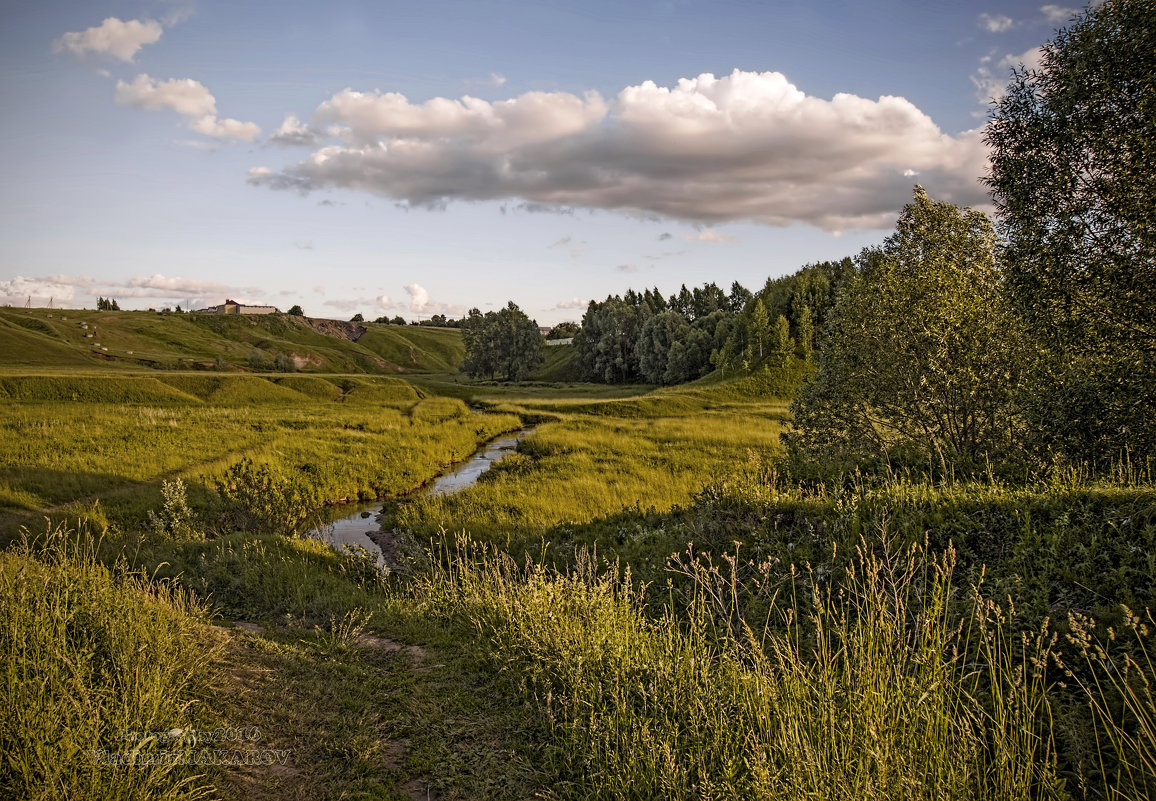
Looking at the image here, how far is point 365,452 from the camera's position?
1254 inches

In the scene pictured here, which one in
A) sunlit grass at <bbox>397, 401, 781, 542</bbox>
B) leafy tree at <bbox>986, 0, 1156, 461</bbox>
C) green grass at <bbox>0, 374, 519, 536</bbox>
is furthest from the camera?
green grass at <bbox>0, 374, 519, 536</bbox>

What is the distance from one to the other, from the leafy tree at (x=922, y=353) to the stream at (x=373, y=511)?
1452 cm

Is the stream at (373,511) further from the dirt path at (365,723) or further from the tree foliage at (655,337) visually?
the tree foliage at (655,337)

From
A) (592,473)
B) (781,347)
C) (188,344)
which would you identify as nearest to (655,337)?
(781,347)

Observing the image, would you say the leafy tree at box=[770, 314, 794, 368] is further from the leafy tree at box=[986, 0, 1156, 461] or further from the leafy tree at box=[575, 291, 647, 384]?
the leafy tree at box=[986, 0, 1156, 461]

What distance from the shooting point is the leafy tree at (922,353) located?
18125 millimetres

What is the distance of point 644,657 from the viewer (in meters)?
6.49

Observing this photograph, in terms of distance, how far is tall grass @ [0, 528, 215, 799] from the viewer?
435cm

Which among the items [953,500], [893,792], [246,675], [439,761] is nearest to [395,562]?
[246,675]

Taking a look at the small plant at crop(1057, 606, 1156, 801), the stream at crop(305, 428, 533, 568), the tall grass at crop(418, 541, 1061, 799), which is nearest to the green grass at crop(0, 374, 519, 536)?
the stream at crop(305, 428, 533, 568)

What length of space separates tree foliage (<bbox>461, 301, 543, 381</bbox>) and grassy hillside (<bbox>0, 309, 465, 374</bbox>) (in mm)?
33760

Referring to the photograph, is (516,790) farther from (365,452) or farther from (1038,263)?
(365,452)

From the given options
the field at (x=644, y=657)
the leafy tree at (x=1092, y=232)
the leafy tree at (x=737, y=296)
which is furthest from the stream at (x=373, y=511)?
the leafy tree at (x=737, y=296)

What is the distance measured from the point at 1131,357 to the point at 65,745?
62.5 feet
